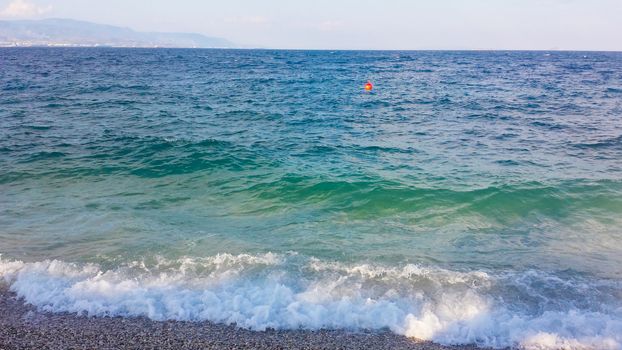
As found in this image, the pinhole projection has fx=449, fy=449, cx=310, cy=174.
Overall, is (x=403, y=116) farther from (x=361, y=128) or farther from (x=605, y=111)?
(x=605, y=111)

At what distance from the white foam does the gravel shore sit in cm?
19

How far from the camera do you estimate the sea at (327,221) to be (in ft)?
23.7

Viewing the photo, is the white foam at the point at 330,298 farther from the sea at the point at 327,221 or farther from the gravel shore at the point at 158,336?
the gravel shore at the point at 158,336

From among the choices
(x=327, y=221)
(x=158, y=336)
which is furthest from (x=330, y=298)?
(x=327, y=221)

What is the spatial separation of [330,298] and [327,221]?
12.7ft

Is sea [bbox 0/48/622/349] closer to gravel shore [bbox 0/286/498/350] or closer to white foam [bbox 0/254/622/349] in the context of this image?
white foam [bbox 0/254/622/349]

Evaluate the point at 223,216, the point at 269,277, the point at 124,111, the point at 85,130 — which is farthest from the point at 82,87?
the point at 269,277

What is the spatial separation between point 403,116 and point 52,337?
69.9 feet

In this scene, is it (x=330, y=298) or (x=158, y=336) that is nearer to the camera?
(x=158, y=336)

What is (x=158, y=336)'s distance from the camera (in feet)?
21.3

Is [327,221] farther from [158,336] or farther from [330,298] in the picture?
[158,336]

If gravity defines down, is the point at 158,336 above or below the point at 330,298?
below

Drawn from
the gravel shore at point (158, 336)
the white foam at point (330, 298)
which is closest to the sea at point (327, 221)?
the white foam at point (330, 298)

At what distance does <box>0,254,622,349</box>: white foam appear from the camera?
22.0 ft
